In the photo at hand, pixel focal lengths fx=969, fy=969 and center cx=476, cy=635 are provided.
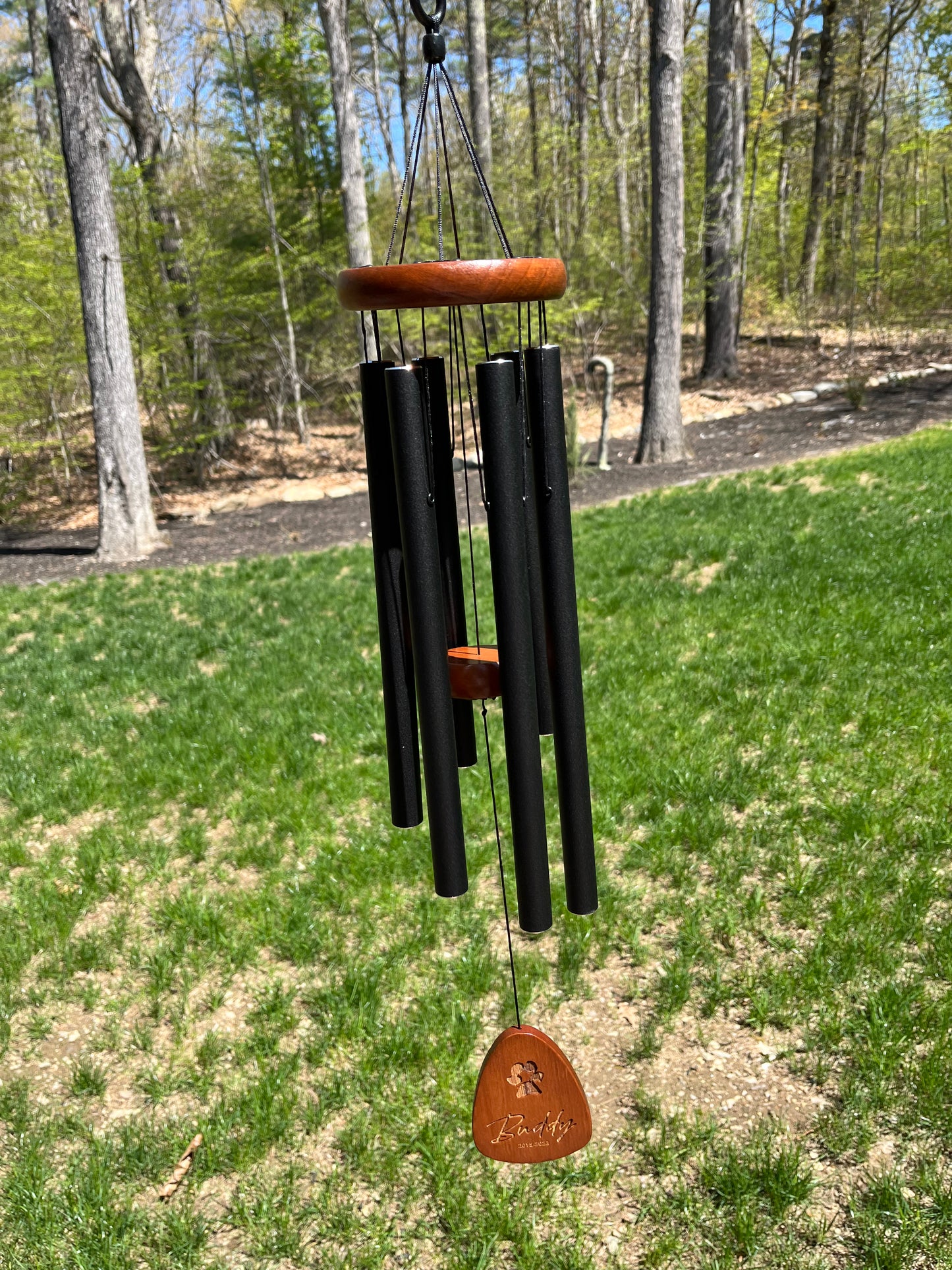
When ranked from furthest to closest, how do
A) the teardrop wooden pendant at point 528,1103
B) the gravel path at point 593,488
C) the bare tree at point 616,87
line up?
the bare tree at point 616,87, the gravel path at point 593,488, the teardrop wooden pendant at point 528,1103

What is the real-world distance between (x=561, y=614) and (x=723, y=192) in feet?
54.1

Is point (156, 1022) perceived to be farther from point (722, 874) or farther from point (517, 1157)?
point (722, 874)

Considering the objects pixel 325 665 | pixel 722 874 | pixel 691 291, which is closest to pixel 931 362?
pixel 691 291

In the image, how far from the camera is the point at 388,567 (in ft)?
6.38

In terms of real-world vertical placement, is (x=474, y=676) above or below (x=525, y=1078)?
above

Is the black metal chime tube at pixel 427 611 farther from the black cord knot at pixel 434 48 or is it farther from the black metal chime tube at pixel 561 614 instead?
the black cord knot at pixel 434 48

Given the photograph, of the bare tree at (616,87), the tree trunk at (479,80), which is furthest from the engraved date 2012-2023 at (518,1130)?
the bare tree at (616,87)

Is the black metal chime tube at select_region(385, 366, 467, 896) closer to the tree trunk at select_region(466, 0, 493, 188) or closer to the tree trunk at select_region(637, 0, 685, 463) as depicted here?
the tree trunk at select_region(637, 0, 685, 463)

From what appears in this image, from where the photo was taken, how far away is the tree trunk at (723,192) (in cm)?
1525

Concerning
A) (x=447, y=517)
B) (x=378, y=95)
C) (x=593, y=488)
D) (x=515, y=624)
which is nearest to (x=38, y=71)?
(x=378, y=95)

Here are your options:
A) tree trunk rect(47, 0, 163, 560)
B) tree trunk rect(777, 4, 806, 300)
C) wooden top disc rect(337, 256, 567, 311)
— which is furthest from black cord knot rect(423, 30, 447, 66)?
tree trunk rect(777, 4, 806, 300)

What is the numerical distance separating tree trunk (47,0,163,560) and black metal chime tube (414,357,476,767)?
8.86 m

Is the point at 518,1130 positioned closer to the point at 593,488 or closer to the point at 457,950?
the point at 457,950

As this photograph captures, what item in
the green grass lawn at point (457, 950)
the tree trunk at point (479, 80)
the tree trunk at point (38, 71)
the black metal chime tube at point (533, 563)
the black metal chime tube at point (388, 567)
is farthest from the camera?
the tree trunk at point (38, 71)
